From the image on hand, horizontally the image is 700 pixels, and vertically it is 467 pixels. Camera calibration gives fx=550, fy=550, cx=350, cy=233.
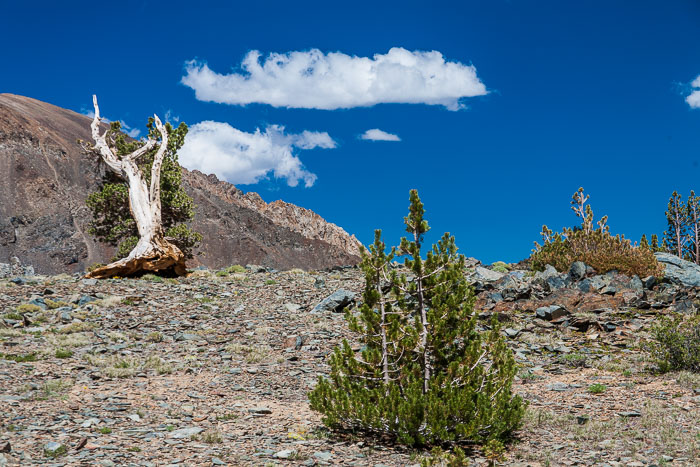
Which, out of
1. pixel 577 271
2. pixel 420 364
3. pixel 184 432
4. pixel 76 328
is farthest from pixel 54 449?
pixel 577 271

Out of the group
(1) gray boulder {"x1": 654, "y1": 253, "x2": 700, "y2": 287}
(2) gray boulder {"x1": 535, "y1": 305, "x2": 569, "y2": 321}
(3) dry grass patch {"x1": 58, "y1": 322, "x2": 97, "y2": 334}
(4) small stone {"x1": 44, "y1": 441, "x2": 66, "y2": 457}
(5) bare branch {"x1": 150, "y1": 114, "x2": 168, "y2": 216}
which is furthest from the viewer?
(5) bare branch {"x1": 150, "y1": 114, "x2": 168, "y2": 216}

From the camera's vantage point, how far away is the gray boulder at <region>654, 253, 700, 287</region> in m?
20.8

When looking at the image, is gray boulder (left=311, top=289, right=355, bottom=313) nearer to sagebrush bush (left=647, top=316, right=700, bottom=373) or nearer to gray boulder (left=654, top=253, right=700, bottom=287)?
sagebrush bush (left=647, top=316, right=700, bottom=373)

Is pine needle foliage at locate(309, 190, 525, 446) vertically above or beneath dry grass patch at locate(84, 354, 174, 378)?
above

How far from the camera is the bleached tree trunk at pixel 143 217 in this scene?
80.7 feet

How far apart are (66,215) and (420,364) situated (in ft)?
327

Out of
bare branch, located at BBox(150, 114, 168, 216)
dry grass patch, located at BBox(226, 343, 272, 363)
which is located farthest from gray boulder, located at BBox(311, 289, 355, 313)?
bare branch, located at BBox(150, 114, 168, 216)

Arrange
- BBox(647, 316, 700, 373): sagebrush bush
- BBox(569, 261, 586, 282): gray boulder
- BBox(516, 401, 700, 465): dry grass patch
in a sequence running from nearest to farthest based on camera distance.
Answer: BBox(516, 401, 700, 465): dry grass patch → BBox(647, 316, 700, 373): sagebrush bush → BBox(569, 261, 586, 282): gray boulder

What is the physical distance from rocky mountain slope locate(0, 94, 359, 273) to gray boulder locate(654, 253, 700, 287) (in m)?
65.4

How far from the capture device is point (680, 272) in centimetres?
2166

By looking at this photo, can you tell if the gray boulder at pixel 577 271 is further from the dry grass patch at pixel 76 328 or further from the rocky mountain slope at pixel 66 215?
the rocky mountain slope at pixel 66 215


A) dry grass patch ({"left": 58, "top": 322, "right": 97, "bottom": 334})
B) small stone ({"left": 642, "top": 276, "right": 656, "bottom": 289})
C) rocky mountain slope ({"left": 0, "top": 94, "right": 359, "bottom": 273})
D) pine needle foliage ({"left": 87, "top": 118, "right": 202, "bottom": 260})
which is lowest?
dry grass patch ({"left": 58, "top": 322, "right": 97, "bottom": 334})

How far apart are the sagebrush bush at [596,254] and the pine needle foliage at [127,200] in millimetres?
18526

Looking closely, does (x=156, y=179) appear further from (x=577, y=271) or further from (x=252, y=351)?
(x=577, y=271)
